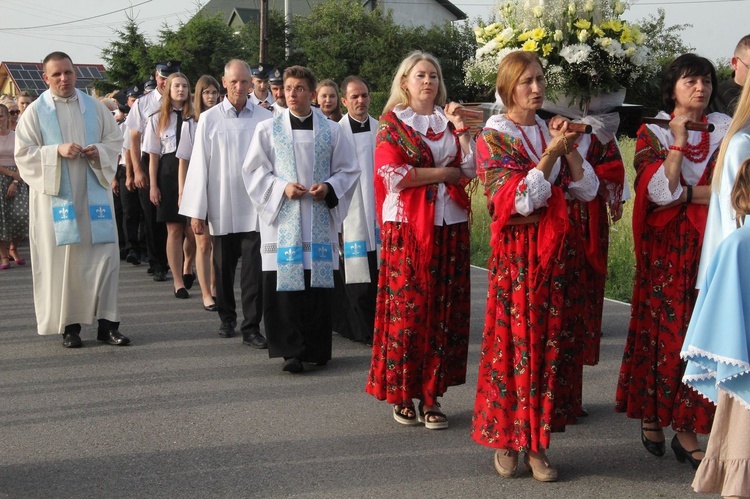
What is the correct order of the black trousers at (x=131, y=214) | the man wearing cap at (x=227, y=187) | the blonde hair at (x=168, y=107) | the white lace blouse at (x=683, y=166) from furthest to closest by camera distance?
the black trousers at (x=131, y=214), the blonde hair at (x=168, y=107), the man wearing cap at (x=227, y=187), the white lace blouse at (x=683, y=166)

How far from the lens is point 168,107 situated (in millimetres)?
11383

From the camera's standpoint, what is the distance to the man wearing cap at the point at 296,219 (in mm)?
7762

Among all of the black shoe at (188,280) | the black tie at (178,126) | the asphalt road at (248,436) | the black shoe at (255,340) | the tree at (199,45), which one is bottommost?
the asphalt road at (248,436)

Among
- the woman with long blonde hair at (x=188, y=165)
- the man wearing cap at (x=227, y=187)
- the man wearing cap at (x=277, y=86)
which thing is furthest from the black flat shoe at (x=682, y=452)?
the woman with long blonde hair at (x=188, y=165)

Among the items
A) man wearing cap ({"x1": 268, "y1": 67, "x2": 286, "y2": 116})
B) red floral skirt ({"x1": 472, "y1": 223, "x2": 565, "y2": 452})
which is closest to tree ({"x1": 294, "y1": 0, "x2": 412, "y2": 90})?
man wearing cap ({"x1": 268, "y1": 67, "x2": 286, "y2": 116})

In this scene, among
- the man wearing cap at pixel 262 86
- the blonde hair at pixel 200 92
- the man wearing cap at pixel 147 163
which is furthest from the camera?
the man wearing cap at pixel 262 86

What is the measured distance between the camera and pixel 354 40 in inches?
2063

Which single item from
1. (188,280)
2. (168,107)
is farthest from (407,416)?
(168,107)

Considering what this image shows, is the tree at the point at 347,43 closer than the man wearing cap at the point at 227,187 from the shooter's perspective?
No

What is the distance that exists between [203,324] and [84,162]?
1874mm

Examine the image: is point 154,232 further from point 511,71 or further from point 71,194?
point 511,71

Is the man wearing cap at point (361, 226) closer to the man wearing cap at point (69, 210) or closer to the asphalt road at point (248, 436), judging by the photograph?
the asphalt road at point (248, 436)

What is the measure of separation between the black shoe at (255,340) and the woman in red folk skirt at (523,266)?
11.5ft

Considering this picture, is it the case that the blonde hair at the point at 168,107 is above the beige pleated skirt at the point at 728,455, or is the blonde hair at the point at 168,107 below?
above
